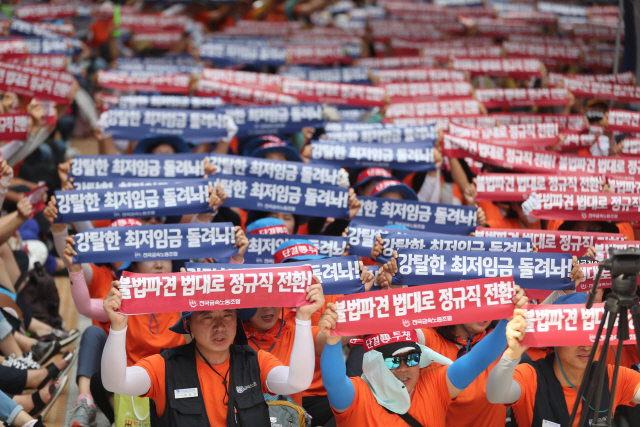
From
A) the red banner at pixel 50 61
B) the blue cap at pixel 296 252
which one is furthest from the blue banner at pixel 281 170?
the red banner at pixel 50 61

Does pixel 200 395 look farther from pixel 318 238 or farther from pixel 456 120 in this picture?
pixel 456 120

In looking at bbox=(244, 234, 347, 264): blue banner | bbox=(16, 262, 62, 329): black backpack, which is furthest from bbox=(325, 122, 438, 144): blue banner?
bbox=(16, 262, 62, 329): black backpack

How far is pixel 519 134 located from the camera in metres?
7.66

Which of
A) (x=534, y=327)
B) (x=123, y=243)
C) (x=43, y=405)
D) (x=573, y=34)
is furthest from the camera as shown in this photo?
(x=573, y=34)

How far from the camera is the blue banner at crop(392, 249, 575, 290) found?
4.76m

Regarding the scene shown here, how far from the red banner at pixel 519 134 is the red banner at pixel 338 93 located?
1.63 m

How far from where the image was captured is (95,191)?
18.1ft

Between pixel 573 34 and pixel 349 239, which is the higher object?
pixel 573 34

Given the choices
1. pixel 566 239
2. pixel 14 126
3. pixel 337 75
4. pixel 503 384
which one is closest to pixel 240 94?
pixel 337 75

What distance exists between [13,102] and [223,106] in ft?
7.66

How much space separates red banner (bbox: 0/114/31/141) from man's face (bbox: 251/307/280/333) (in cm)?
313

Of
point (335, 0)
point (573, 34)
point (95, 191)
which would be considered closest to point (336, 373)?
point (95, 191)

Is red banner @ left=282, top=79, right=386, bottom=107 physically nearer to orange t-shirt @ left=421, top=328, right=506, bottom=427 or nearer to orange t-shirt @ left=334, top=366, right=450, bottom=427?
orange t-shirt @ left=421, top=328, right=506, bottom=427

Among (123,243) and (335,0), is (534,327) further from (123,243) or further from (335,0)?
(335,0)
